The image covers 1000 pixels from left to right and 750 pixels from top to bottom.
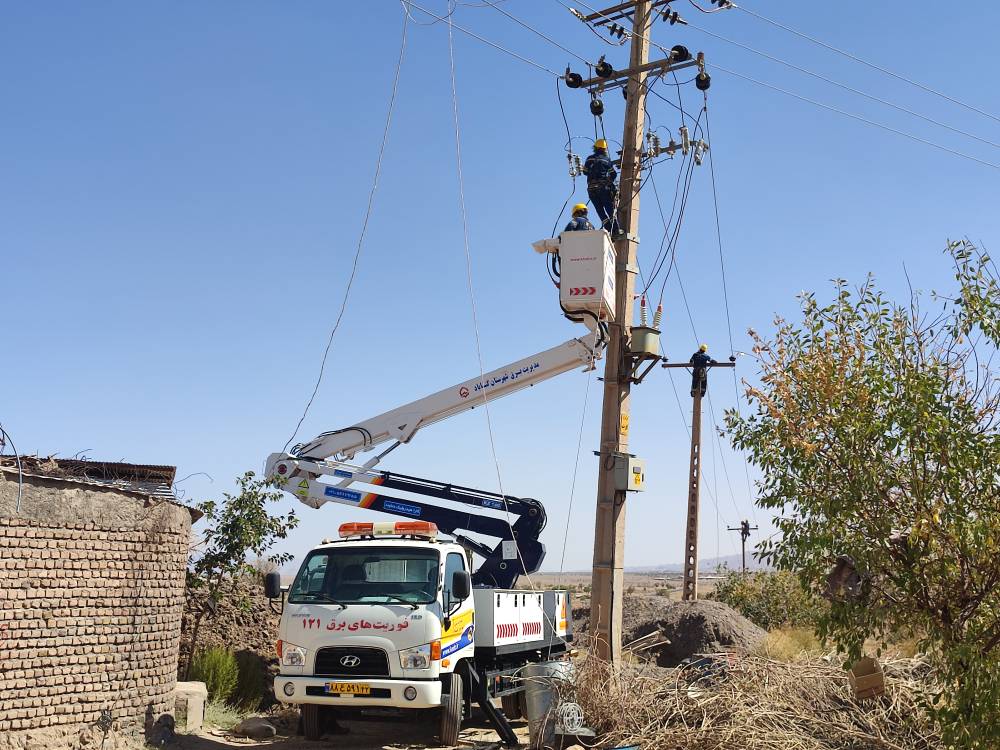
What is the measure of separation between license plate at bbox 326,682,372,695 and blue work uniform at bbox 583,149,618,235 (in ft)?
24.2

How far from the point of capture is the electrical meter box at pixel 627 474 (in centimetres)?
1277

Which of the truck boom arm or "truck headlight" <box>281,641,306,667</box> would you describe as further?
the truck boom arm

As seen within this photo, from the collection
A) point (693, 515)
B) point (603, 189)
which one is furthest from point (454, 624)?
point (693, 515)

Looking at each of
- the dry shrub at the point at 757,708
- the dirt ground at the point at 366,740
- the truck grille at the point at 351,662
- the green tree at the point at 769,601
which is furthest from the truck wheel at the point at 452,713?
the green tree at the point at 769,601

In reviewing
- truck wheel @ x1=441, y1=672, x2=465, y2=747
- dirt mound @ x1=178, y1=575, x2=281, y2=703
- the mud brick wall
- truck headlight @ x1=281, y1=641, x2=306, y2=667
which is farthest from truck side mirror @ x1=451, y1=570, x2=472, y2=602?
dirt mound @ x1=178, y1=575, x2=281, y2=703

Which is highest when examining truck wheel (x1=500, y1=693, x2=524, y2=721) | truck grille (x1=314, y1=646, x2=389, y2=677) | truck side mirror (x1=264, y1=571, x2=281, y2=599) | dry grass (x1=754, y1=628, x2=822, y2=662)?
truck side mirror (x1=264, y1=571, x2=281, y2=599)

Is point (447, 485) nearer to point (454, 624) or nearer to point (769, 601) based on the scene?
point (454, 624)

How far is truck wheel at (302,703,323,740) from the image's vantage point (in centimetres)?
1164

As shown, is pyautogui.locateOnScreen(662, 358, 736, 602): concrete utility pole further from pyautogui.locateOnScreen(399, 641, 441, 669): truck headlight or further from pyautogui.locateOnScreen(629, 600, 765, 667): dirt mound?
pyautogui.locateOnScreen(399, 641, 441, 669): truck headlight

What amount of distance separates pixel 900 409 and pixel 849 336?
33.6 inches

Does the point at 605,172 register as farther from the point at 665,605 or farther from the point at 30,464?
the point at 665,605

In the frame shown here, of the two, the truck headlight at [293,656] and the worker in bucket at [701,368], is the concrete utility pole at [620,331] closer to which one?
→ the truck headlight at [293,656]

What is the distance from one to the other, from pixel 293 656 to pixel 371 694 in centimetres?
112

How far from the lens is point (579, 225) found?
43.0 ft
